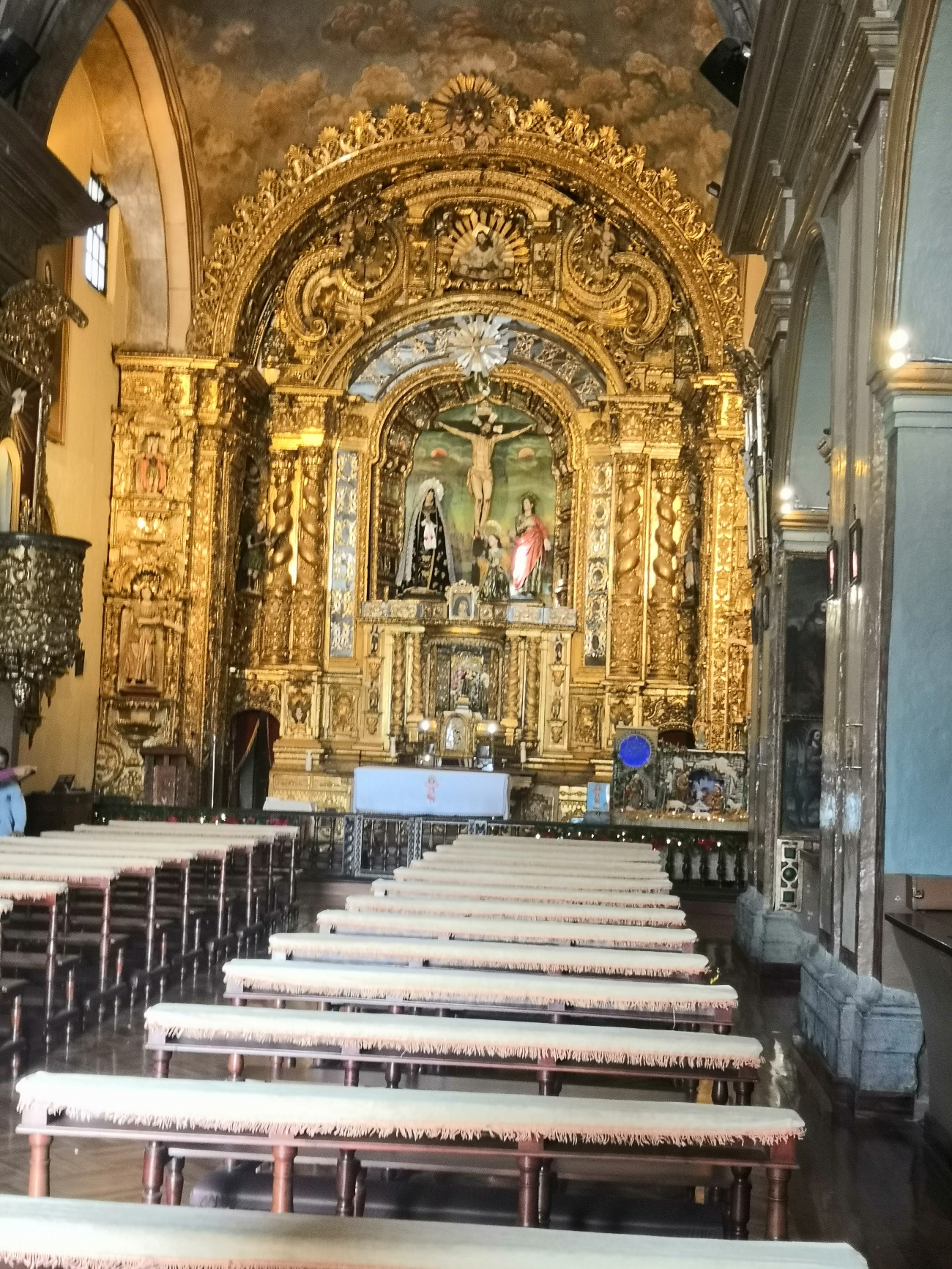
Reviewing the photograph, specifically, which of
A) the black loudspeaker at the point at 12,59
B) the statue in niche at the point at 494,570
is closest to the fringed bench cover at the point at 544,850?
the black loudspeaker at the point at 12,59

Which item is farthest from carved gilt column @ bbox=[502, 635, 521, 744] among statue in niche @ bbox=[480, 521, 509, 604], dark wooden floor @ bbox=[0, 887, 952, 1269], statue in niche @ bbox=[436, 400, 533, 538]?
dark wooden floor @ bbox=[0, 887, 952, 1269]

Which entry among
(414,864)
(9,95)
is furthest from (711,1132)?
(9,95)

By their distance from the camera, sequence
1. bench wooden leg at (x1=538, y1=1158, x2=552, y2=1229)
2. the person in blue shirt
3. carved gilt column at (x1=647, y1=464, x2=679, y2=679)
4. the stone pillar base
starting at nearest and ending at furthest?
1. bench wooden leg at (x1=538, y1=1158, x2=552, y2=1229)
2. the stone pillar base
3. the person in blue shirt
4. carved gilt column at (x1=647, y1=464, x2=679, y2=679)

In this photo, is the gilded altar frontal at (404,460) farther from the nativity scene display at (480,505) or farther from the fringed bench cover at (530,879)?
the fringed bench cover at (530,879)

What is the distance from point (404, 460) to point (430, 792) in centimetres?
693

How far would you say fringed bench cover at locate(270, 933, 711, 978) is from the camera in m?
4.93

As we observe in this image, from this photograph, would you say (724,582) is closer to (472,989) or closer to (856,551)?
(856,551)

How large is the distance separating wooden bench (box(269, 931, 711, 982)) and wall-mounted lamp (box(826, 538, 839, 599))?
3032 millimetres

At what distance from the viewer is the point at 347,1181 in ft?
10.8

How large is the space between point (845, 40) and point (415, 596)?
13.0 meters

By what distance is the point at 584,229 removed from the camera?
62.0 feet

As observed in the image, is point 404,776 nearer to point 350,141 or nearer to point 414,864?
point 414,864

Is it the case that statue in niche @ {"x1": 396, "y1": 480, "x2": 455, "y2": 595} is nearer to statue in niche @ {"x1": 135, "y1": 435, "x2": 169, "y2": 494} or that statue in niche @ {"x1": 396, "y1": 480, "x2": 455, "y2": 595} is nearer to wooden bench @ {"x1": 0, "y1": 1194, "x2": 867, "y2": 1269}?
statue in niche @ {"x1": 135, "y1": 435, "x2": 169, "y2": 494}

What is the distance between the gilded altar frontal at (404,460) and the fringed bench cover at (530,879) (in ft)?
32.3
